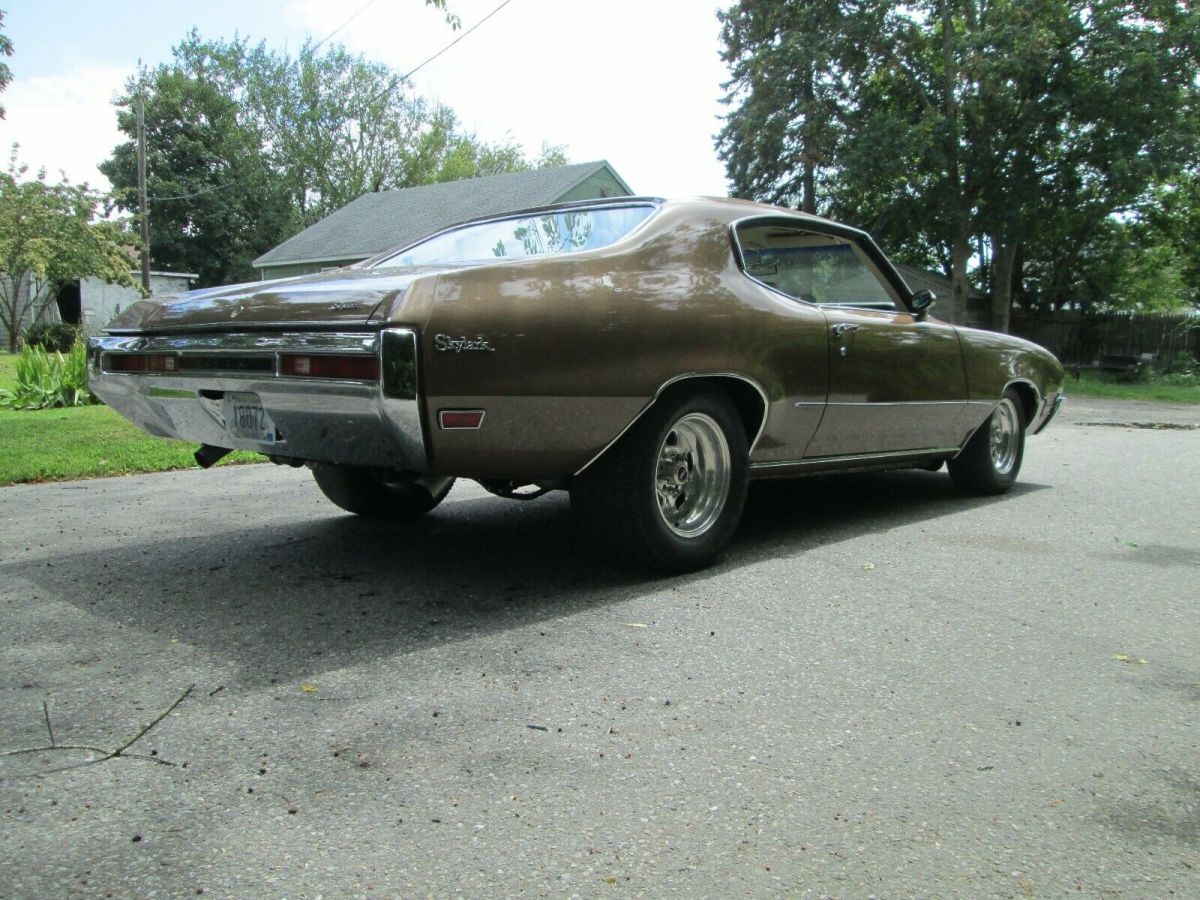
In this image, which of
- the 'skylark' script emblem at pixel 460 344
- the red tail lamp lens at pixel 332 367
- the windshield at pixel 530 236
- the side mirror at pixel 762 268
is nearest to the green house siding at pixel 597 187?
the windshield at pixel 530 236

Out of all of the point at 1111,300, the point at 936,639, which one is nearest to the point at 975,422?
the point at 936,639

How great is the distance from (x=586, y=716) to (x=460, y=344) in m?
1.26

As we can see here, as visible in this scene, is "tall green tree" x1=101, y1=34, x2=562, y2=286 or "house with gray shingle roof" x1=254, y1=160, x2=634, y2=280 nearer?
"house with gray shingle roof" x1=254, y1=160, x2=634, y2=280

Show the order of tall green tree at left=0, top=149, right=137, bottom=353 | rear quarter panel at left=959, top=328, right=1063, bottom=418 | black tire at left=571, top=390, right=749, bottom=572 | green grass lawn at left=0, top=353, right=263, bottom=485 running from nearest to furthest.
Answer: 1. black tire at left=571, top=390, right=749, bottom=572
2. rear quarter panel at left=959, top=328, right=1063, bottom=418
3. green grass lawn at left=0, top=353, right=263, bottom=485
4. tall green tree at left=0, top=149, right=137, bottom=353

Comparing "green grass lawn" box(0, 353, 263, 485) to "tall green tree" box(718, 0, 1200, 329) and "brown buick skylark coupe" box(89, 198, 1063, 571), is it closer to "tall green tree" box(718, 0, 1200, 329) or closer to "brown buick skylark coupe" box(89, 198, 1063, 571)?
"brown buick skylark coupe" box(89, 198, 1063, 571)

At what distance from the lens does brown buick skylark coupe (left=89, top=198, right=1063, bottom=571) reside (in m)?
3.28

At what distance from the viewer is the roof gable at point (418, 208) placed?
2956 centimetres

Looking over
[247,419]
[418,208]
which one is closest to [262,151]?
[418,208]

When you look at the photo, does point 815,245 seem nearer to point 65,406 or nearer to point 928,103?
point 65,406

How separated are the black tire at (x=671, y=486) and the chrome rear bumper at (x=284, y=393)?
75 cm

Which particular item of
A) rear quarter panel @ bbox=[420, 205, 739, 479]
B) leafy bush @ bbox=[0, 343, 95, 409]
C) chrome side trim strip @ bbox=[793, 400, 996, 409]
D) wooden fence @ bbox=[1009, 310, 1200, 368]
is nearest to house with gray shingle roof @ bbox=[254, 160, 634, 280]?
wooden fence @ bbox=[1009, 310, 1200, 368]

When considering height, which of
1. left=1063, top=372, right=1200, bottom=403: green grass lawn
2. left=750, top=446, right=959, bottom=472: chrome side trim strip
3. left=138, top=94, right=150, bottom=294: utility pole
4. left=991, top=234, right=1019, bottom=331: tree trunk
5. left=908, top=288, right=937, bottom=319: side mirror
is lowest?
left=1063, top=372, right=1200, bottom=403: green grass lawn

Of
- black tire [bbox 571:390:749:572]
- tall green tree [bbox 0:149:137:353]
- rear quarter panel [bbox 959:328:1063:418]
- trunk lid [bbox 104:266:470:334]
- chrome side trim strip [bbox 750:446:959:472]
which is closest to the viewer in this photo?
trunk lid [bbox 104:266:470:334]

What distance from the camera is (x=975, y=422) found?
19.2 feet
